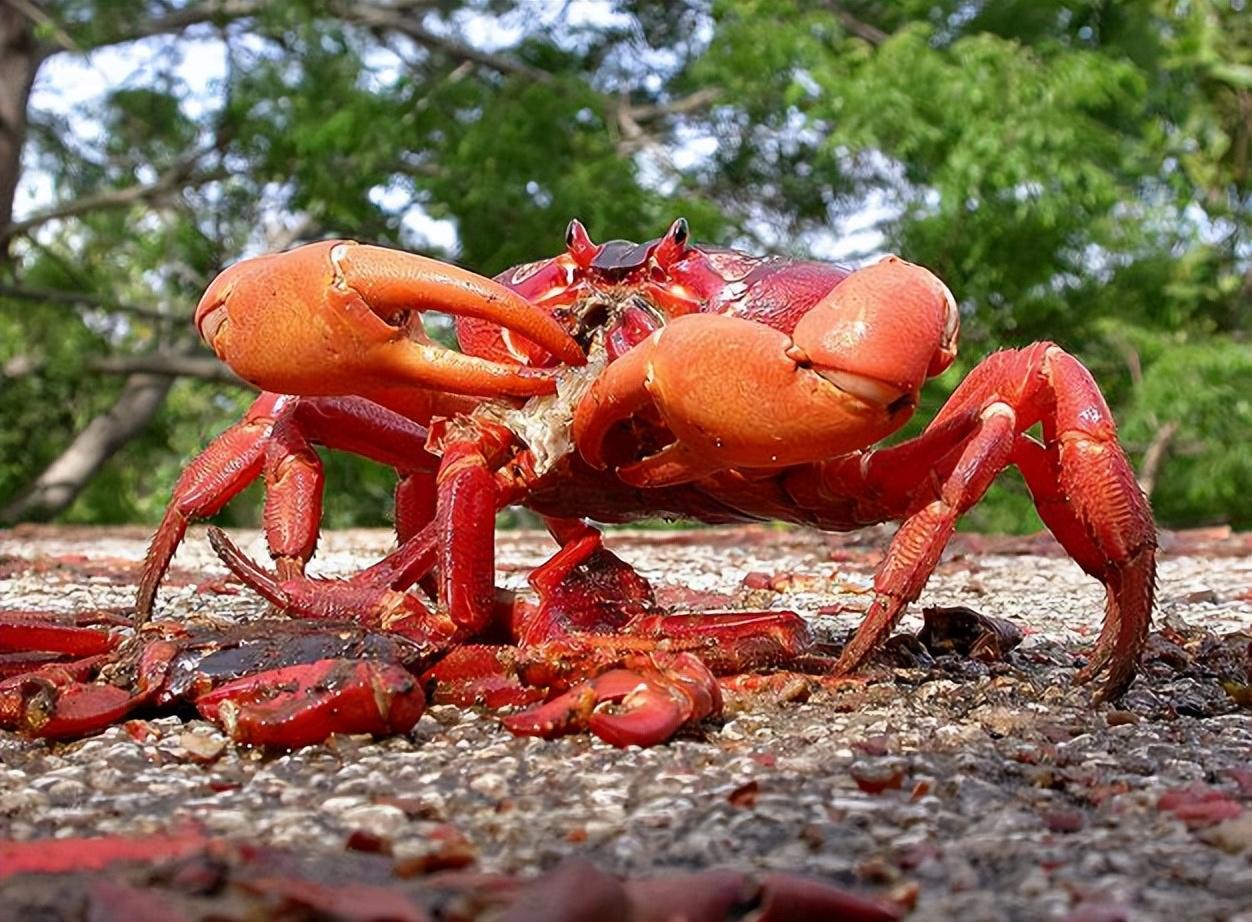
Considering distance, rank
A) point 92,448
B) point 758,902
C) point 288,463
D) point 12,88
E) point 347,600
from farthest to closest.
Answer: point 92,448 < point 12,88 < point 288,463 < point 347,600 < point 758,902

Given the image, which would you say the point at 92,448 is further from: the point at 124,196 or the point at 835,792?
the point at 835,792

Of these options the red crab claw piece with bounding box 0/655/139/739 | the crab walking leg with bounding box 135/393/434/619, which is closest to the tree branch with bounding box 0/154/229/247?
the crab walking leg with bounding box 135/393/434/619

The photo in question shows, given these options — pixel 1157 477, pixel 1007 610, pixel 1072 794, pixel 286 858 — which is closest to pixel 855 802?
pixel 1072 794

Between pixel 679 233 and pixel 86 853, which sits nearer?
pixel 86 853

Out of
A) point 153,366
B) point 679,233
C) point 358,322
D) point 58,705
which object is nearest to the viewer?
point 58,705

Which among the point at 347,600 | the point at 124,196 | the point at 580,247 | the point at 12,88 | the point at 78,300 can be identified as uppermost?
the point at 12,88

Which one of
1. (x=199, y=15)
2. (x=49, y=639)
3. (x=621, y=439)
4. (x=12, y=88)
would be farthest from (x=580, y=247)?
(x=12, y=88)

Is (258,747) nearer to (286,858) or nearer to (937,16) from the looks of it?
(286,858)

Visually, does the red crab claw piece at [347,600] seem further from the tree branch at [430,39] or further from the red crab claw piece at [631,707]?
the tree branch at [430,39]
